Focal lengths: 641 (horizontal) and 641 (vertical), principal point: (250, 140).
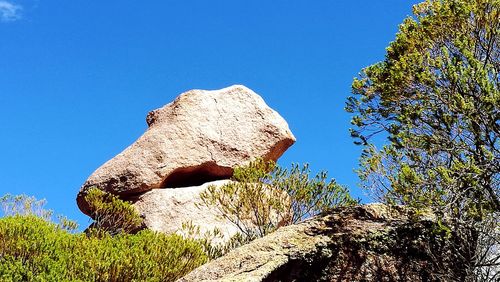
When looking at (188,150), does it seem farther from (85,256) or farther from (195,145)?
(85,256)

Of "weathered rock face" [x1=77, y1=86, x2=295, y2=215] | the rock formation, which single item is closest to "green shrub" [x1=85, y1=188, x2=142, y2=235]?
the rock formation

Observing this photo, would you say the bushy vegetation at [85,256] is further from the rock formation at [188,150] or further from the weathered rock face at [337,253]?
the weathered rock face at [337,253]

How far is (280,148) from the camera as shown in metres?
30.2

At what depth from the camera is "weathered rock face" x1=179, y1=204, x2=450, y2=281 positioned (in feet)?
27.9

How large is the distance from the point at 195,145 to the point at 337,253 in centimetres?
2060

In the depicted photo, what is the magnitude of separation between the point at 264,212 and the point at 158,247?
426cm

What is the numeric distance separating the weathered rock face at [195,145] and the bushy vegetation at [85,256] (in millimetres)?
6798

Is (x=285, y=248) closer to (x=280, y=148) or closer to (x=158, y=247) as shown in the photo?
(x=158, y=247)

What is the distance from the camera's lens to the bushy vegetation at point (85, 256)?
17.8 m

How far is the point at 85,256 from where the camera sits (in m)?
19.0

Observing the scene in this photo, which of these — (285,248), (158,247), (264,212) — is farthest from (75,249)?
(285,248)

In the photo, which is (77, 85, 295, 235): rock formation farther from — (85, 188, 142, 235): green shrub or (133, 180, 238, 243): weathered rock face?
(85, 188, 142, 235): green shrub

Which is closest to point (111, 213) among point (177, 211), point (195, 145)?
point (177, 211)

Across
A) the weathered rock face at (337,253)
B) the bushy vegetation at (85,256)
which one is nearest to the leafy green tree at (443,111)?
the weathered rock face at (337,253)
